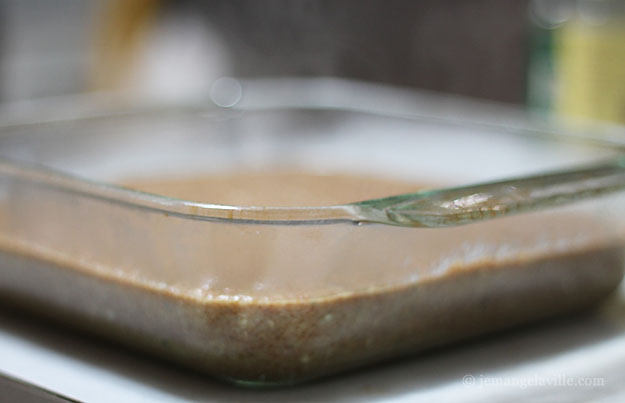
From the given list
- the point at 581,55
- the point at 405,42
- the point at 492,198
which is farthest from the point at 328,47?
the point at 492,198

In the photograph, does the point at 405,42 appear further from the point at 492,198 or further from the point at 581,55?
the point at 492,198

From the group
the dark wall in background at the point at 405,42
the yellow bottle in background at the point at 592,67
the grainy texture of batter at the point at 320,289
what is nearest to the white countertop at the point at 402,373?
the grainy texture of batter at the point at 320,289

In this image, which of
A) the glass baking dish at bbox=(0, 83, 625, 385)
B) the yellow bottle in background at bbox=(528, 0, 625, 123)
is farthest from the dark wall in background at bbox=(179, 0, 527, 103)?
the glass baking dish at bbox=(0, 83, 625, 385)

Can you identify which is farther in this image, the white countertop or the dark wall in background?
the dark wall in background

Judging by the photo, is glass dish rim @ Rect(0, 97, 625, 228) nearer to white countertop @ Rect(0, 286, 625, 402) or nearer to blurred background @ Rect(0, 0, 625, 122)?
white countertop @ Rect(0, 286, 625, 402)

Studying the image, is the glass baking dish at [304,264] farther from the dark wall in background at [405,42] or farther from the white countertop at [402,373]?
the dark wall in background at [405,42]

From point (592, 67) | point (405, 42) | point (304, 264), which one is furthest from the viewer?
point (405, 42)
